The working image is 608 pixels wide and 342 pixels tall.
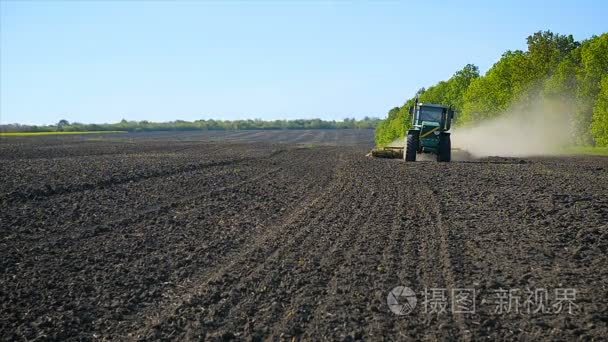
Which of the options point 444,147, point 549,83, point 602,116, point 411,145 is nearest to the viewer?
point 444,147

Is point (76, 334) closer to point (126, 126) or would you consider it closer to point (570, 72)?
point (570, 72)

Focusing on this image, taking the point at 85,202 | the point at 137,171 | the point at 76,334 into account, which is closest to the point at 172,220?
the point at 85,202

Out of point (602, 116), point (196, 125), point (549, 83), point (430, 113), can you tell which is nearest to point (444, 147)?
point (430, 113)

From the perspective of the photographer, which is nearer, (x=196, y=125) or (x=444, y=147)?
(x=444, y=147)

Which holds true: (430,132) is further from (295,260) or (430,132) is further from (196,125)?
(196,125)

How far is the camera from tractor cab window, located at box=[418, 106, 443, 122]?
29.7 meters

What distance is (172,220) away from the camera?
13156 mm

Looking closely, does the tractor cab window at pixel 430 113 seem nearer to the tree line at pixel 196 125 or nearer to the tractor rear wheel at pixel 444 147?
the tractor rear wheel at pixel 444 147

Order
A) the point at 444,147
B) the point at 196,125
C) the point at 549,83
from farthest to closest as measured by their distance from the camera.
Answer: the point at 196,125, the point at 549,83, the point at 444,147

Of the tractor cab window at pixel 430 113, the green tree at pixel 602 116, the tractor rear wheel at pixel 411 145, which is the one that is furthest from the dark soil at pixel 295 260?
the green tree at pixel 602 116

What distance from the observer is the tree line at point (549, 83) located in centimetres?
3944

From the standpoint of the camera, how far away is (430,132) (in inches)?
1149

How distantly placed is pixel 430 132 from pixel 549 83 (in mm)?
18720

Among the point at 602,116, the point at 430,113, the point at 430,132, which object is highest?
the point at 430,113
